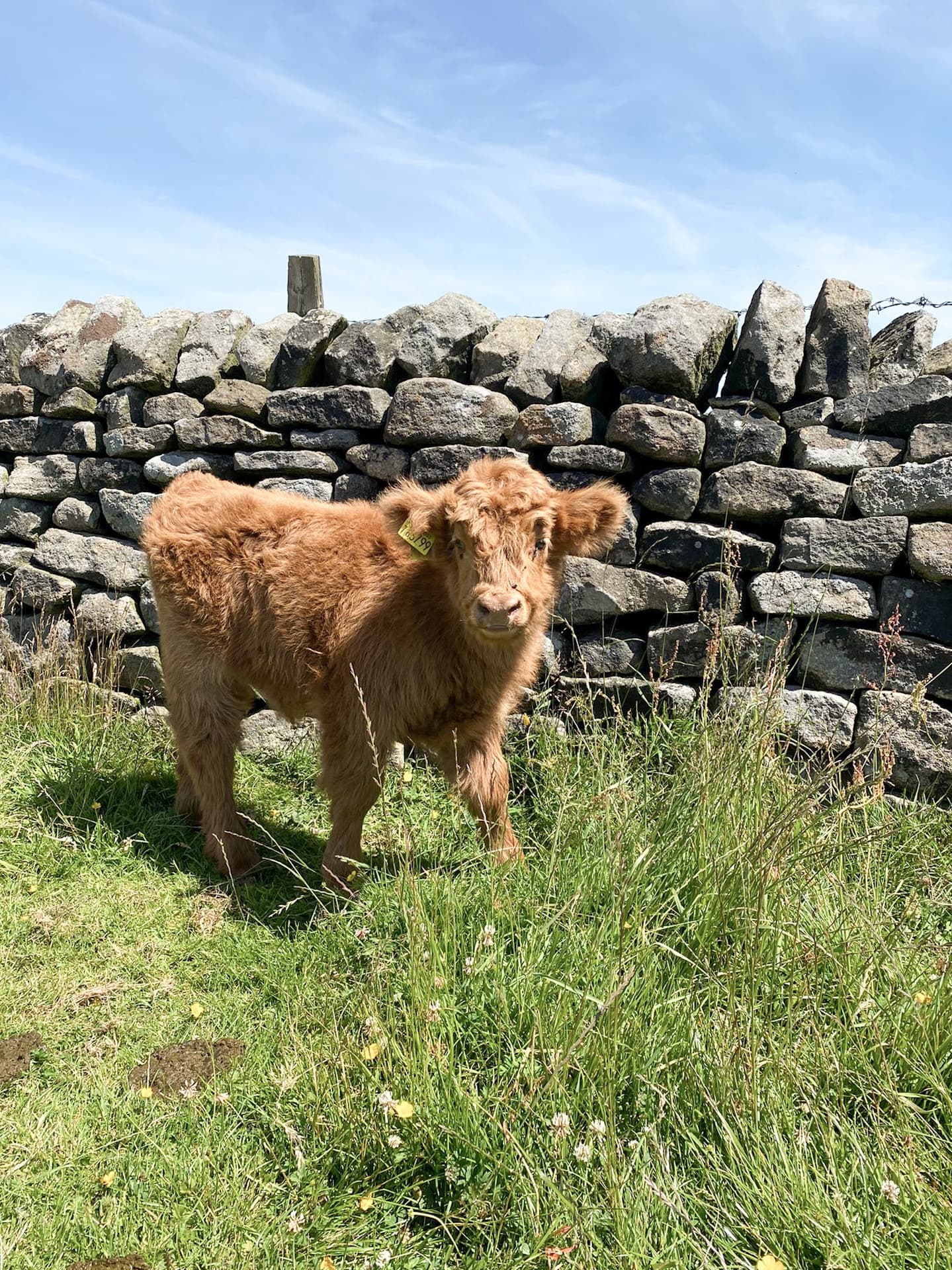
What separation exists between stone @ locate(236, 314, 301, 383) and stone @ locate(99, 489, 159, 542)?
0.92 meters

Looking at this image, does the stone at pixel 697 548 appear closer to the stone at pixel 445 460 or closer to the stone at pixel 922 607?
the stone at pixel 922 607

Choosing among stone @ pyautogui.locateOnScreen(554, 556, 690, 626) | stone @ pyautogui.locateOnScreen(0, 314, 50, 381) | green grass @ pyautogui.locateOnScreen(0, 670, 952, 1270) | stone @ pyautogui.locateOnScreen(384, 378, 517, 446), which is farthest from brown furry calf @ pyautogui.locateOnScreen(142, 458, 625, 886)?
stone @ pyautogui.locateOnScreen(0, 314, 50, 381)

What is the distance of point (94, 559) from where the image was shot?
665 centimetres

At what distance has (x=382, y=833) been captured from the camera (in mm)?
5031

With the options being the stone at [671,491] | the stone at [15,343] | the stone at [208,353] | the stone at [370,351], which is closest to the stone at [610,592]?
the stone at [671,491]

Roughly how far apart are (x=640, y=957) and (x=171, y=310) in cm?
595

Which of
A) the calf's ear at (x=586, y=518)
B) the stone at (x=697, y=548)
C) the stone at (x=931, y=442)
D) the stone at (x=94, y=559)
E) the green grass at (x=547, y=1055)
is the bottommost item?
the green grass at (x=547, y=1055)

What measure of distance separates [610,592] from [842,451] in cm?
146

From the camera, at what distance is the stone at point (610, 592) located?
5262mm

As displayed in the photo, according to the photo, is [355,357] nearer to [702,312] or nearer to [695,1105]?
[702,312]

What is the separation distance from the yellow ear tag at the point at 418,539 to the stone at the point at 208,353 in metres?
2.92

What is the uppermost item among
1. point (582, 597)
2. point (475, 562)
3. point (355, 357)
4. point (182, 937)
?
point (355, 357)

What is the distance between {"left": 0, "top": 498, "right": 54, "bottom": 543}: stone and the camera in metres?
7.08

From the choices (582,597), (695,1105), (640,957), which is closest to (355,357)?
(582,597)
